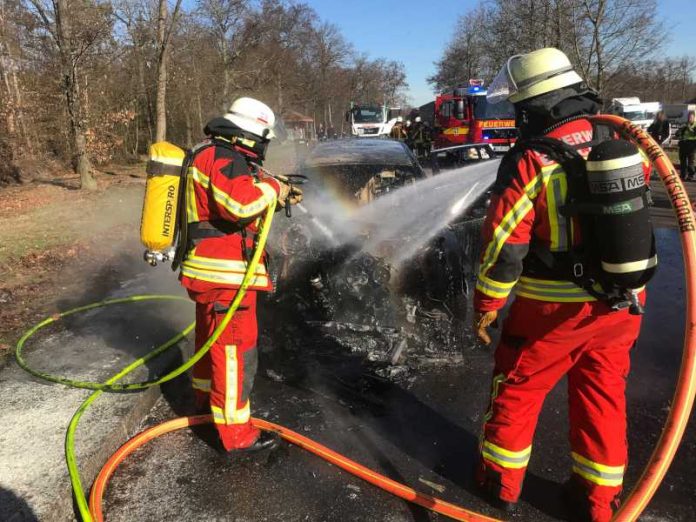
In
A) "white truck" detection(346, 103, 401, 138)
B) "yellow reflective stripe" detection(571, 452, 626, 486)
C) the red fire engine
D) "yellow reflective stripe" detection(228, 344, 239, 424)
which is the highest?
"white truck" detection(346, 103, 401, 138)

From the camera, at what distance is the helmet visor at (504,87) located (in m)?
2.35

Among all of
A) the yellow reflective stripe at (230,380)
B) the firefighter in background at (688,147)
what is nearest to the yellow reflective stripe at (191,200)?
the yellow reflective stripe at (230,380)

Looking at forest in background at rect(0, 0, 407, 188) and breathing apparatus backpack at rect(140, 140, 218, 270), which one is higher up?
forest in background at rect(0, 0, 407, 188)

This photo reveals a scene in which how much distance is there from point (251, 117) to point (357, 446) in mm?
1891

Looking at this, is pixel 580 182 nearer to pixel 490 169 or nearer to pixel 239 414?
pixel 239 414

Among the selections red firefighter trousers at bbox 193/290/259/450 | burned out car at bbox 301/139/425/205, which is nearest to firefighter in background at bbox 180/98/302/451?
red firefighter trousers at bbox 193/290/259/450

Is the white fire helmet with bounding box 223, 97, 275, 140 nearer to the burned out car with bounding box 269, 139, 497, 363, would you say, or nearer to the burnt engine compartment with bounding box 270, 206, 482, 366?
the burned out car with bounding box 269, 139, 497, 363

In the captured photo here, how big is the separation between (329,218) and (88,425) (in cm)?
250

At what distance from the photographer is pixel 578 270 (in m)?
2.14

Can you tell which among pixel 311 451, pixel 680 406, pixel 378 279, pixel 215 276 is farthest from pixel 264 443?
pixel 680 406

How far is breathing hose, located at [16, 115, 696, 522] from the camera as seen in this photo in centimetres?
200

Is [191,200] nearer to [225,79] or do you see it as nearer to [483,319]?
[483,319]

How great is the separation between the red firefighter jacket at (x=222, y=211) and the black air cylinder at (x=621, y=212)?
1524mm

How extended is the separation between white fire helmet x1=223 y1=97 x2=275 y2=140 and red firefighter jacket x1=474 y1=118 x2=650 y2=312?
4.26 ft
